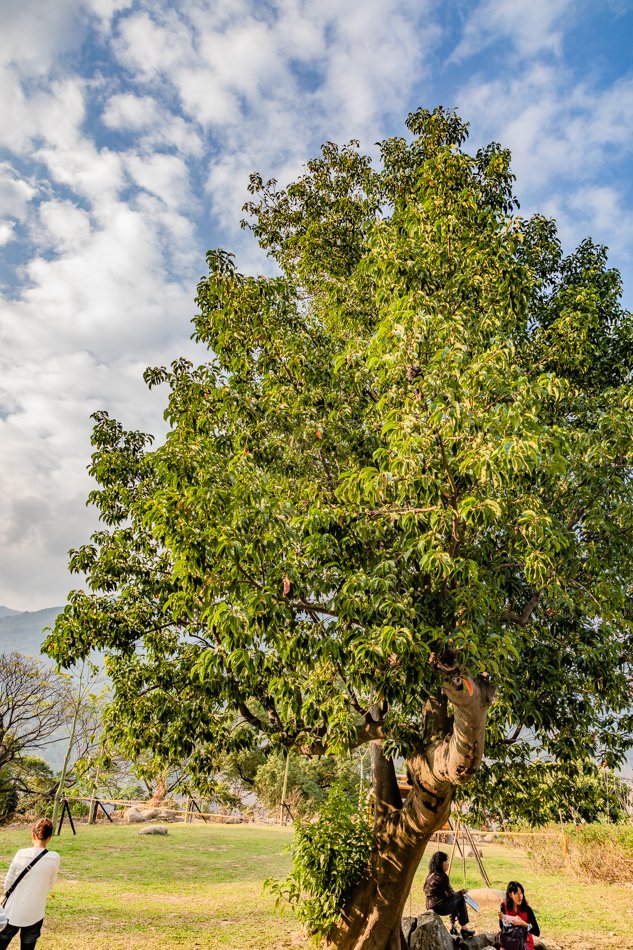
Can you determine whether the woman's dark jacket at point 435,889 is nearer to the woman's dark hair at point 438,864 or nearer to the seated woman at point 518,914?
the woman's dark hair at point 438,864

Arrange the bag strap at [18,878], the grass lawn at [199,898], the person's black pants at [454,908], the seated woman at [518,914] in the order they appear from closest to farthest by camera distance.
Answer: the bag strap at [18,878], the seated woman at [518,914], the person's black pants at [454,908], the grass lawn at [199,898]

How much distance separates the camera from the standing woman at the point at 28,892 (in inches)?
249

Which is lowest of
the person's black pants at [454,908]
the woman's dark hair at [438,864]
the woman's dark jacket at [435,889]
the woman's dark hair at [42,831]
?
the person's black pants at [454,908]

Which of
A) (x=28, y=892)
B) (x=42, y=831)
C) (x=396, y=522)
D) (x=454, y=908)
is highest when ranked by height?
(x=396, y=522)

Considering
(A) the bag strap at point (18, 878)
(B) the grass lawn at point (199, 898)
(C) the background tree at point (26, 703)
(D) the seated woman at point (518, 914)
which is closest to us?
(A) the bag strap at point (18, 878)

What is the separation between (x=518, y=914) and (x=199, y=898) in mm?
8518

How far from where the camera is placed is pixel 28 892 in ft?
21.0

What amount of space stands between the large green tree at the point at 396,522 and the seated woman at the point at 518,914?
1590mm

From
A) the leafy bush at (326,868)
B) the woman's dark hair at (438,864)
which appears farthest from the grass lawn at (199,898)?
the woman's dark hair at (438,864)

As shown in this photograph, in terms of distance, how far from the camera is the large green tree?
6.43 m

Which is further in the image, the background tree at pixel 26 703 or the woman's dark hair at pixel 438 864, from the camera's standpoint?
the background tree at pixel 26 703

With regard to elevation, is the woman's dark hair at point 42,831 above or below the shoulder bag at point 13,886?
above

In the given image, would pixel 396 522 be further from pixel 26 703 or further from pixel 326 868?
pixel 26 703

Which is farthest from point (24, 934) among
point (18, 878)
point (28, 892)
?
point (18, 878)
